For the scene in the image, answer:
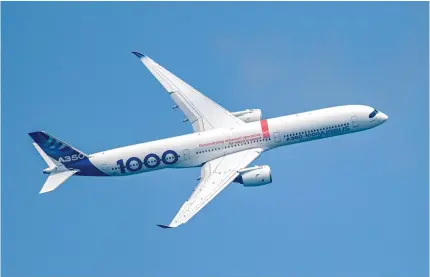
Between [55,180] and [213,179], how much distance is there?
17.7 meters

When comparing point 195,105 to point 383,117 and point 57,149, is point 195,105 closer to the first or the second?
point 57,149

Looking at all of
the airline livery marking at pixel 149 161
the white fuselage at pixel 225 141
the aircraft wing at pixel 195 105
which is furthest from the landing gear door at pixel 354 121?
the airline livery marking at pixel 149 161

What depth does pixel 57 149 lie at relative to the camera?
311 ft

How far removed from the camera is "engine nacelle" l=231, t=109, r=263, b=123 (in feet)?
323

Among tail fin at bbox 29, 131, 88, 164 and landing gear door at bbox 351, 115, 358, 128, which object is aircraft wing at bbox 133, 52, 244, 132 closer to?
landing gear door at bbox 351, 115, 358, 128

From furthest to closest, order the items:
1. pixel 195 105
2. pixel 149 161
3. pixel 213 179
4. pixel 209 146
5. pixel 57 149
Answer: pixel 195 105 < pixel 57 149 < pixel 149 161 < pixel 209 146 < pixel 213 179

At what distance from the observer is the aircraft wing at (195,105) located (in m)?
97.3

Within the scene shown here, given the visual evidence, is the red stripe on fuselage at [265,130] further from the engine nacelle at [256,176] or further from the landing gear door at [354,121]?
the landing gear door at [354,121]

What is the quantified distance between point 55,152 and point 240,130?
20.6 m

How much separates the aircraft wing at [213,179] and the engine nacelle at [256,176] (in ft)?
3.94

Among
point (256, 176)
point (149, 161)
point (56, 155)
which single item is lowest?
point (256, 176)

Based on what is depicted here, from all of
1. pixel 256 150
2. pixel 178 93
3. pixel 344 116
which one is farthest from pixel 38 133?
pixel 344 116

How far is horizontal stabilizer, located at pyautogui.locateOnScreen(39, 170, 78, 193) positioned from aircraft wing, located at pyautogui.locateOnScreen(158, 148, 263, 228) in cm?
1505

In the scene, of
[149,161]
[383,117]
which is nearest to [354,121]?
[383,117]
